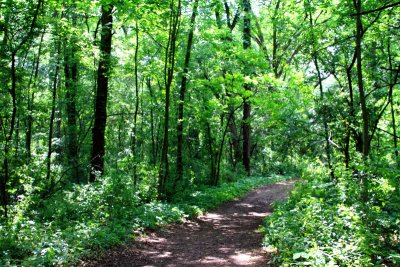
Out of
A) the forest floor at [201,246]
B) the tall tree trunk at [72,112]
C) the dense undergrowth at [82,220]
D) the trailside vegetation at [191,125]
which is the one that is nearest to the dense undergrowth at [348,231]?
the trailside vegetation at [191,125]

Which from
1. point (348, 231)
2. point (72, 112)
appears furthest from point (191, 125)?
point (348, 231)

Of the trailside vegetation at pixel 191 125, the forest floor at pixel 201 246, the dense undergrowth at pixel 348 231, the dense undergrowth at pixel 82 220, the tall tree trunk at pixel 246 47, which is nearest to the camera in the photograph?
the dense undergrowth at pixel 348 231

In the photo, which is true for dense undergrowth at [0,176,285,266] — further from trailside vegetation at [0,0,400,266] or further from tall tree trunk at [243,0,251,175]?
tall tree trunk at [243,0,251,175]

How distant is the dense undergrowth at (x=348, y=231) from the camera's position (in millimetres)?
4609

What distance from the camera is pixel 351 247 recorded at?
4535 mm

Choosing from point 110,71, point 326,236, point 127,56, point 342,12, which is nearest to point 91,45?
point 110,71

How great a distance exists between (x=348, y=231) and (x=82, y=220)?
233 inches

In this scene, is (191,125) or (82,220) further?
(191,125)

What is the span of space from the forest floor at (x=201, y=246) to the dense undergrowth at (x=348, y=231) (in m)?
0.81

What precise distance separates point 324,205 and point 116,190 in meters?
5.51

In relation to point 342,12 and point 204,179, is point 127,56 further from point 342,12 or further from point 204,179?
point 342,12

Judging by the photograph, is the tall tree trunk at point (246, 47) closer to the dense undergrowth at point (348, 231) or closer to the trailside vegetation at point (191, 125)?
the trailside vegetation at point (191, 125)

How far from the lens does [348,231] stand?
5488 millimetres

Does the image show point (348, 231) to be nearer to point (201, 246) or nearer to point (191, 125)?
point (201, 246)
